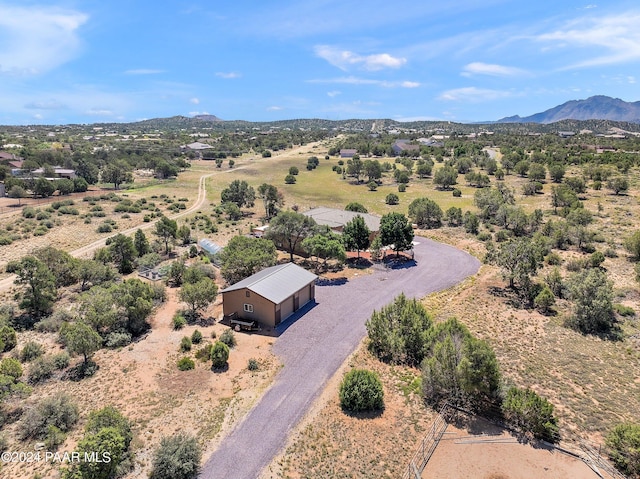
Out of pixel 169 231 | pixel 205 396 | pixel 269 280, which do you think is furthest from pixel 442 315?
pixel 169 231

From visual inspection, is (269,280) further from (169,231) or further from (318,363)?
(169,231)

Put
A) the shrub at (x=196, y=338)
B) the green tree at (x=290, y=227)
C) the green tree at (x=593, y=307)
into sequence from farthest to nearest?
the green tree at (x=290, y=227), the green tree at (x=593, y=307), the shrub at (x=196, y=338)

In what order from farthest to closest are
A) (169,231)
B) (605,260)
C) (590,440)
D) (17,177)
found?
1. (17,177)
2. (169,231)
3. (605,260)
4. (590,440)

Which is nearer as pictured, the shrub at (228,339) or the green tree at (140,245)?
the shrub at (228,339)

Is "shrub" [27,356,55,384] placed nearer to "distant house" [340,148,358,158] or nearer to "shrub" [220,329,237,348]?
"shrub" [220,329,237,348]

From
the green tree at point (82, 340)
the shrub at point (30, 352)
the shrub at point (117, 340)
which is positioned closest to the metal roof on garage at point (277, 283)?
the shrub at point (117, 340)

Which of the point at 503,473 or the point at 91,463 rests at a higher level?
the point at 91,463

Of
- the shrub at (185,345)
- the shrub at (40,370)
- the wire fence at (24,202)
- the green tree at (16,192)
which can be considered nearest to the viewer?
the shrub at (40,370)

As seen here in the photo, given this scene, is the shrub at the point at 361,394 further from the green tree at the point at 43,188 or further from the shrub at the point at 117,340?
the green tree at the point at 43,188
